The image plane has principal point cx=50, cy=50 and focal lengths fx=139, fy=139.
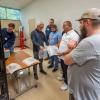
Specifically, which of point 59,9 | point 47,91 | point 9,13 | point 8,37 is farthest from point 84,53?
point 9,13

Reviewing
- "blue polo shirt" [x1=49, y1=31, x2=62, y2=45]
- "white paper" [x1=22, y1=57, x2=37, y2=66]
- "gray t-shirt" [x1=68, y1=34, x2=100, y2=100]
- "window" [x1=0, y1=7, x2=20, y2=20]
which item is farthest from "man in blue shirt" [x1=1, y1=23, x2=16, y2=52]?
"window" [x1=0, y1=7, x2=20, y2=20]

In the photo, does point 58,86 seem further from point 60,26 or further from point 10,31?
point 60,26

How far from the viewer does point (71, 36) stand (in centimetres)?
254

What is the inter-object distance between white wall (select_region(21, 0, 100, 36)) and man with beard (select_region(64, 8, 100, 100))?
2.65 metres

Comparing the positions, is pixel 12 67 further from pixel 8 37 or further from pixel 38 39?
pixel 38 39

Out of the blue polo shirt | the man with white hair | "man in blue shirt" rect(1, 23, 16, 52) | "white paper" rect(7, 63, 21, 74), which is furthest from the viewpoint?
the blue polo shirt

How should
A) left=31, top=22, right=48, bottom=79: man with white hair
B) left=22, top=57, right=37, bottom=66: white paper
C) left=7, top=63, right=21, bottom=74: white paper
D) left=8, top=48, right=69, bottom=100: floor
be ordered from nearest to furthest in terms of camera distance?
1. left=7, top=63, right=21, bottom=74: white paper
2. left=8, top=48, right=69, bottom=100: floor
3. left=22, top=57, right=37, bottom=66: white paper
4. left=31, top=22, right=48, bottom=79: man with white hair

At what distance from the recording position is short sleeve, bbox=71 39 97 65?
105 cm

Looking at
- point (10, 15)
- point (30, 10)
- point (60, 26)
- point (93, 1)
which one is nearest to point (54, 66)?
point (60, 26)

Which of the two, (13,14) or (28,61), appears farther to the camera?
(13,14)

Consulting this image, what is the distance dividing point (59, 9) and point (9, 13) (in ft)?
15.4

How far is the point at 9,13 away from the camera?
8547mm

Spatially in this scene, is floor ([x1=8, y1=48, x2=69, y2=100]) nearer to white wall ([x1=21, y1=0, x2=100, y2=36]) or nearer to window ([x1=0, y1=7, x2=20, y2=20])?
white wall ([x1=21, y1=0, x2=100, y2=36])

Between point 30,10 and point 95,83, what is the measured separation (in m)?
6.78
